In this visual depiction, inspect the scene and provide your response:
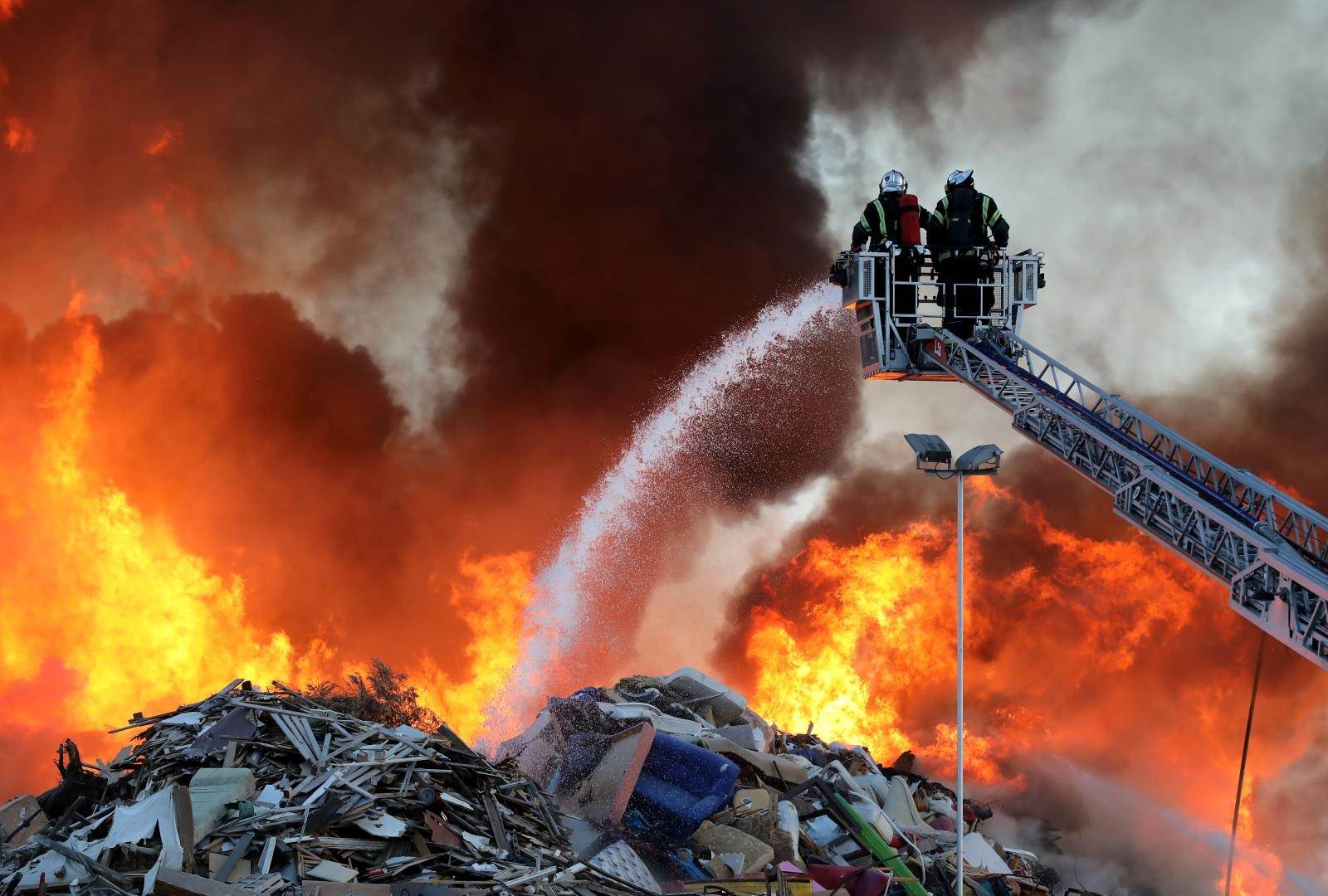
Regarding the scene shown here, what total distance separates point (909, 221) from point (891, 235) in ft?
1.19

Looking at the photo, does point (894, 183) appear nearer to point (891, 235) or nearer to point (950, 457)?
point (891, 235)

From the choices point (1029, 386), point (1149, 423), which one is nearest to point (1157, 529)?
point (1149, 423)

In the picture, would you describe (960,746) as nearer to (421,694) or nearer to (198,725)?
(198,725)

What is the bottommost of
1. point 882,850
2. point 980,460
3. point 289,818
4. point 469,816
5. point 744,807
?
point 289,818

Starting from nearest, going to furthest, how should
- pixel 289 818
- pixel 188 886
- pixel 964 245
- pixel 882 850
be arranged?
1. pixel 188 886
2. pixel 289 818
3. pixel 882 850
4. pixel 964 245

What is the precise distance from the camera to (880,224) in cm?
1684

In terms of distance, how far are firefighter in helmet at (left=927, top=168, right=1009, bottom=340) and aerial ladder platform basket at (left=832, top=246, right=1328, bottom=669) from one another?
7 cm

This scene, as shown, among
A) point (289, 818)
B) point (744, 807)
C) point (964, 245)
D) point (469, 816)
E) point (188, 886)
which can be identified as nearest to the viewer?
point (188, 886)

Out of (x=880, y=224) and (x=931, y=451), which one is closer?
(x=931, y=451)

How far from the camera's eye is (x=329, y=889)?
8.68 m

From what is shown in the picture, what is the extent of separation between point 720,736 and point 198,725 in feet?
22.6

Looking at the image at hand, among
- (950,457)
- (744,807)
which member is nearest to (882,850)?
(744,807)

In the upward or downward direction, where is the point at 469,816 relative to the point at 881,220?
downward

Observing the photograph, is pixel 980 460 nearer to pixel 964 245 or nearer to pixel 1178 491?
pixel 1178 491
